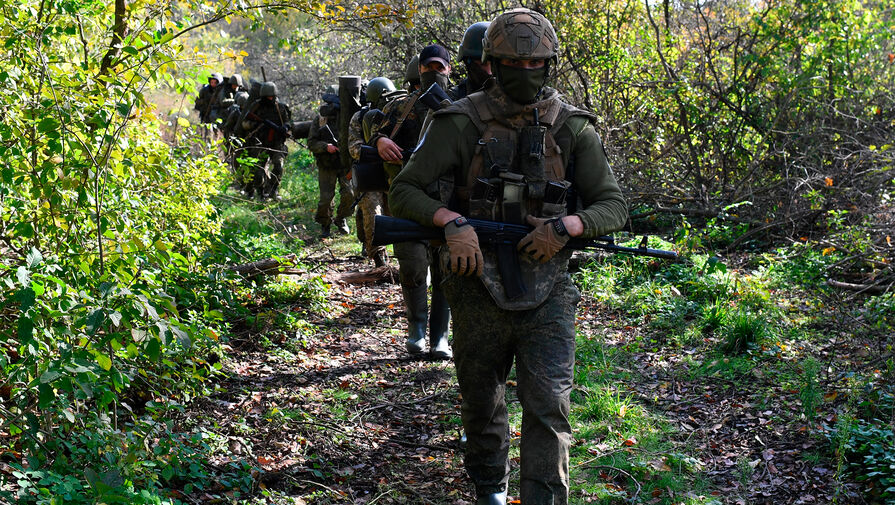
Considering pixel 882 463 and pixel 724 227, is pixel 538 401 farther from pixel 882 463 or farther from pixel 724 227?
pixel 724 227

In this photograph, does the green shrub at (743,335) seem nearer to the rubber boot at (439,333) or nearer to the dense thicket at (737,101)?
the rubber boot at (439,333)

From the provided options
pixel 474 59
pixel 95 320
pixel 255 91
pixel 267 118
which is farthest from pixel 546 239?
pixel 255 91

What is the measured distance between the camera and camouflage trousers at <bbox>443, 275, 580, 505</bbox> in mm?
3469

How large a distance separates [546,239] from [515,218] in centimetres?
21

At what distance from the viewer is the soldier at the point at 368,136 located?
739cm

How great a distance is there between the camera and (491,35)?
3699 millimetres

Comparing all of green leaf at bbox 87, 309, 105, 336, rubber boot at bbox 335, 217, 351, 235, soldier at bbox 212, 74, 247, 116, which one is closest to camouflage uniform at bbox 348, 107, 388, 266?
rubber boot at bbox 335, 217, 351, 235

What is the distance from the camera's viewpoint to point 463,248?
139 inches

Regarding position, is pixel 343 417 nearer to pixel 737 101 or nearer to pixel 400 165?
pixel 400 165

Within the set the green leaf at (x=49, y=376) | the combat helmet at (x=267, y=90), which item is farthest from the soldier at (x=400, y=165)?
the combat helmet at (x=267, y=90)

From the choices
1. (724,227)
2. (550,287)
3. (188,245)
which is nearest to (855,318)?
(724,227)

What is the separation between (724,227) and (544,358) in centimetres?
613

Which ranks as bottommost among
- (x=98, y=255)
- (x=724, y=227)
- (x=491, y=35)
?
(x=724, y=227)

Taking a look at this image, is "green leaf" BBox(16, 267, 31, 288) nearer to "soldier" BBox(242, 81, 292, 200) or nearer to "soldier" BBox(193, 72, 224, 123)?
"soldier" BBox(242, 81, 292, 200)
